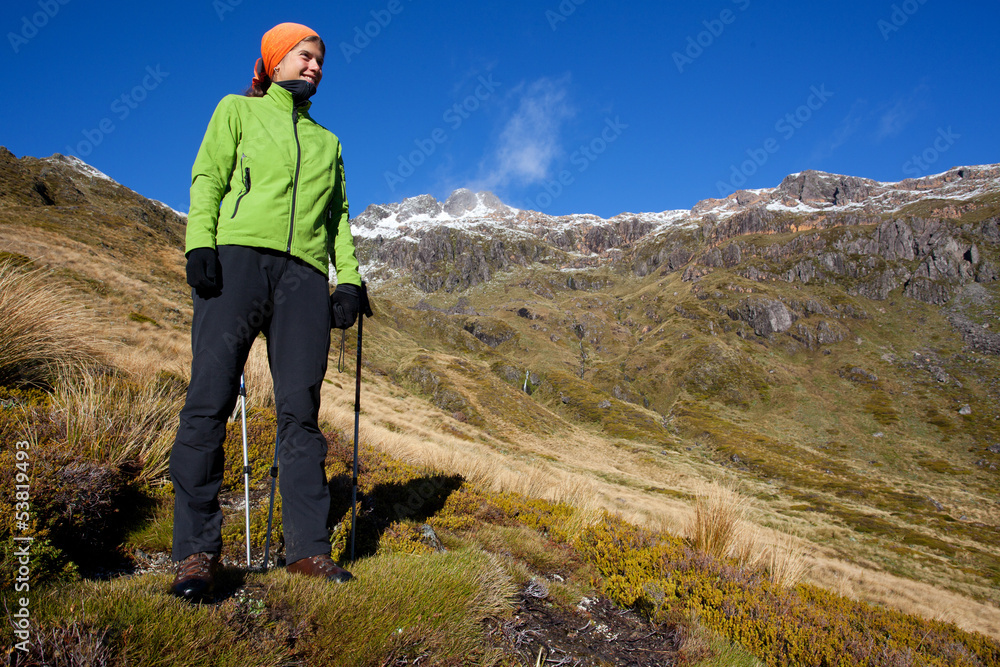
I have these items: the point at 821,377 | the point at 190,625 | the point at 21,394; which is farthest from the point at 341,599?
the point at 821,377

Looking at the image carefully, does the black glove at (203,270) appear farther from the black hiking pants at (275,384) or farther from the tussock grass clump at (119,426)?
the tussock grass clump at (119,426)

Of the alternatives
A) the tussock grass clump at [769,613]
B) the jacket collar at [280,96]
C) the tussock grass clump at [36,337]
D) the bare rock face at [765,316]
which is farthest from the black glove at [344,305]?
the bare rock face at [765,316]

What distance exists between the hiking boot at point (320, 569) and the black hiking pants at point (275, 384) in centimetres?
5

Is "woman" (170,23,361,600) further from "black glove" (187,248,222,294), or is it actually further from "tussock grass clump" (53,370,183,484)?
"tussock grass clump" (53,370,183,484)

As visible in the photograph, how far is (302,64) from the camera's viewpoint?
3363 mm

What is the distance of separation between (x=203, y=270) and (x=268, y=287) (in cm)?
38

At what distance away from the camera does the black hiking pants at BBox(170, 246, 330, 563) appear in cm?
259

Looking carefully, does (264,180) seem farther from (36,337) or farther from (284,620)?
(36,337)

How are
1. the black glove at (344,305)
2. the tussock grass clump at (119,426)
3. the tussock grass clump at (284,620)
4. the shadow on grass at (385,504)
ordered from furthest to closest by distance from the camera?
the shadow on grass at (385,504), the tussock grass clump at (119,426), the black glove at (344,305), the tussock grass clump at (284,620)

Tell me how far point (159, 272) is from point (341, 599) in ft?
155

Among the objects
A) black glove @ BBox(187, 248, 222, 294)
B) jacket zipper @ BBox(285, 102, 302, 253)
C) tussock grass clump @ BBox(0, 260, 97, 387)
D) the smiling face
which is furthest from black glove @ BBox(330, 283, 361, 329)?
tussock grass clump @ BBox(0, 260, 97, 387)

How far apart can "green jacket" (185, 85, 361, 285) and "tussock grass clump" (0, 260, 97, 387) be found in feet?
13.7

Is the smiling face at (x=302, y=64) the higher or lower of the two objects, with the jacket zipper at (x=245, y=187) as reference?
higher

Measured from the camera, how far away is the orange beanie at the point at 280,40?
3.38 meters
